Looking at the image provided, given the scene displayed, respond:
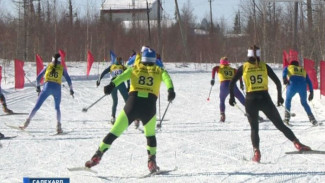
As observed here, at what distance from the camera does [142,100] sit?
22.7 feet

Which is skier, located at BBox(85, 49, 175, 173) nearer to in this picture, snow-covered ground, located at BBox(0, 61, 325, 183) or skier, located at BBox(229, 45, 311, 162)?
snow-covered ground, located at BBox(0, 61, 325, 183)

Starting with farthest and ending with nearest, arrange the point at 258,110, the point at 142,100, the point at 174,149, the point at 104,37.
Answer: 1. the point at 104,37
2. the point at 174,149
3. the point at 258,110
4. the point at 142,100

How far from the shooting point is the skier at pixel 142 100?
6.82 meters

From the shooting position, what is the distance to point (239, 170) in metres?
6.95

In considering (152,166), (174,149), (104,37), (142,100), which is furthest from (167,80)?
(104,37)

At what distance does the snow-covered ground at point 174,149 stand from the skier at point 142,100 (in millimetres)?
410

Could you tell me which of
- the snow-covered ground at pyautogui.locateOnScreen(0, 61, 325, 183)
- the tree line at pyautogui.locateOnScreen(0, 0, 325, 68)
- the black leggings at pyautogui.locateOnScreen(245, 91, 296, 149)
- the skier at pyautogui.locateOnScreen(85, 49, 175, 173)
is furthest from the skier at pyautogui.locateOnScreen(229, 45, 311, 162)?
the tree line at pyautogui.locateOnScreen(0, 0, 325, 68)

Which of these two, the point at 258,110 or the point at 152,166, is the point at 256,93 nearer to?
the point at 258,110

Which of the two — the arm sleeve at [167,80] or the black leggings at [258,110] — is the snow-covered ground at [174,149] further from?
the arm sleeve at [167,80]

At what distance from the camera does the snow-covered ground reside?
22.2ft

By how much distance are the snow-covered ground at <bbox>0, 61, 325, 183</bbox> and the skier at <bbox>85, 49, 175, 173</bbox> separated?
410mm

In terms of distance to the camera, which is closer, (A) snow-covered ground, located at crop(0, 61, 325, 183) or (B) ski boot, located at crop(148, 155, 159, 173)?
(A) snow-covered ground, located at crop(0, 61, 325, 183)

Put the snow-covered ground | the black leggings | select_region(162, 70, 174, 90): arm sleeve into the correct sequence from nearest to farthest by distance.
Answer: the snow-covered ground → select_region(162, 70, 174, 90): arm sleeve → the black leggings

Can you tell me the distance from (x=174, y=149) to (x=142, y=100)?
2715mm
